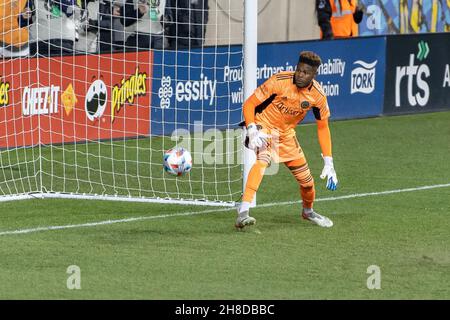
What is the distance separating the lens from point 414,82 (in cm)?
2220

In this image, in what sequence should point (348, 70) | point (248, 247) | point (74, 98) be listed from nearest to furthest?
1. point (248, 247)
2. point (74, 98)
3. point (348, 70)

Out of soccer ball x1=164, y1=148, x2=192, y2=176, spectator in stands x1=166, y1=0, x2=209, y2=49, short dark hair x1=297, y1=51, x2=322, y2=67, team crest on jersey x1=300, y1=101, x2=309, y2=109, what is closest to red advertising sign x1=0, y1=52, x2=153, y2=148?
spectator in stands x1=166, y1=0, x2=209, y2=49

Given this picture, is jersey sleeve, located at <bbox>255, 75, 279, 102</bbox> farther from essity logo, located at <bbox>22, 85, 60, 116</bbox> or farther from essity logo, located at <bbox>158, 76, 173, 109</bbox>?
essity logo, located at <bbox>158, 76, 173, 109</bbox>

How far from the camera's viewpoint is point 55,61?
1681 cm

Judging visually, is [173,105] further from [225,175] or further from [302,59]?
[302,59]

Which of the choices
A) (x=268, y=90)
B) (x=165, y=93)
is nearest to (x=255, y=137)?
(x=268, y=90)

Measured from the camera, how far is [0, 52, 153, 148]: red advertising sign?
16.0 meters

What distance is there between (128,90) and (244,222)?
22.2 feet

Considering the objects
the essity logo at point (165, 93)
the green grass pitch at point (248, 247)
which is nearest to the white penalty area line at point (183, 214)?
the green grass pitch at point (248, 247)

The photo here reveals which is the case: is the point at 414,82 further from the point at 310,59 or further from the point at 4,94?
the point at 310,59

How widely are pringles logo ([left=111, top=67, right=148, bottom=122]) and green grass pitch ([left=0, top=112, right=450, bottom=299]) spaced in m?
2.39

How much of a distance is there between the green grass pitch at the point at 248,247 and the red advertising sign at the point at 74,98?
108 cm

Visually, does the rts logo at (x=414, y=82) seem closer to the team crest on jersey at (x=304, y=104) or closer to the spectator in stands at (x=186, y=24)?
the spectator in stands at (x=186, y=24)
